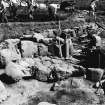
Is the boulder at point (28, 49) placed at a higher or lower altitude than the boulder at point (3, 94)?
higher

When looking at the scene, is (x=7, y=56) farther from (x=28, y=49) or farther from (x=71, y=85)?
(x=71, y=85)

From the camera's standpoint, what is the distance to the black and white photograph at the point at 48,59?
7.94 metres

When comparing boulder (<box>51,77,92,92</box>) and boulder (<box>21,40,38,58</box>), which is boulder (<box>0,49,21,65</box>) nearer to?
boulder (<box>21,40,38,58</box>)

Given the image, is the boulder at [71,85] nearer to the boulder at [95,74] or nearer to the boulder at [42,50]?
the boulder at [95,74]

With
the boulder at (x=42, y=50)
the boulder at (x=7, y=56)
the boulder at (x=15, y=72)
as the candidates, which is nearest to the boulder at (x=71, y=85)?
the boulder at (x=15, y=72)

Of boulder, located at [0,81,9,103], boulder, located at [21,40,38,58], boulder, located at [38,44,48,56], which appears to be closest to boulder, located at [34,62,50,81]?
boulder, located at [0,81,9,103]

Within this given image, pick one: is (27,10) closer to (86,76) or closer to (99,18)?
(99,18)

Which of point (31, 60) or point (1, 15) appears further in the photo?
point (1, 15)

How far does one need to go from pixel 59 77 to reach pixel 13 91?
5.32 ft

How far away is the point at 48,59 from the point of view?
10523 mm

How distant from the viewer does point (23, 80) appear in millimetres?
8891

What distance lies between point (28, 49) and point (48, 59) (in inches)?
36.8

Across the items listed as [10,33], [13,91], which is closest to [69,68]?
[13,91]

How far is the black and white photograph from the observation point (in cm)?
794
